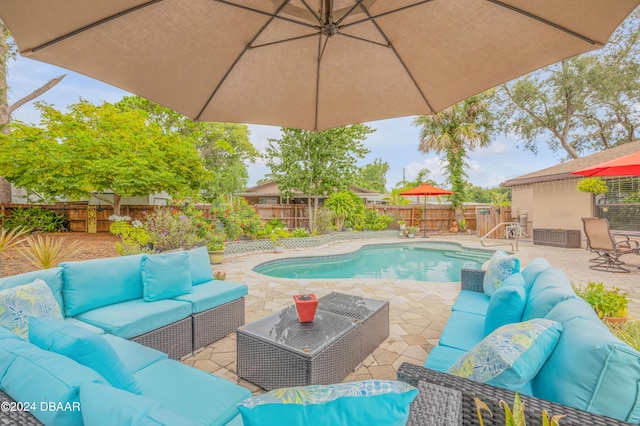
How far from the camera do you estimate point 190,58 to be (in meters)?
2.46

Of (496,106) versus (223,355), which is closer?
(223,355)

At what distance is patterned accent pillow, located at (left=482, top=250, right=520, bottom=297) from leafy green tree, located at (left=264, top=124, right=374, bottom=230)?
10.2 m

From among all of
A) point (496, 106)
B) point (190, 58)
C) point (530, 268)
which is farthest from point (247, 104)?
point (496, 106)

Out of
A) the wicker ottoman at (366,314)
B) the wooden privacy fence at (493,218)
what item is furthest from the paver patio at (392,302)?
the wooden privacy fence at (493,218)

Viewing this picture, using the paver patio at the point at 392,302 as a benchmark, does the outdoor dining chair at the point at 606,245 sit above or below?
above

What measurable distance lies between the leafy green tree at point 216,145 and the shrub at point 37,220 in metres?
4.96

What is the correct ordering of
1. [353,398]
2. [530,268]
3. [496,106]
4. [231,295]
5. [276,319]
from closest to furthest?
[353,398], [276,319], [530,268], [231,295], [496,106]

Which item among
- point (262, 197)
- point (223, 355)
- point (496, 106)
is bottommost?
point (223, 355)

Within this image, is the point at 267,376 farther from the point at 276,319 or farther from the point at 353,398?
the point at 353,398

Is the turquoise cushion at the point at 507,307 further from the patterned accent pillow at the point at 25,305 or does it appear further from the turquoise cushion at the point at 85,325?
the patterned accent pillow at the point at 25,305

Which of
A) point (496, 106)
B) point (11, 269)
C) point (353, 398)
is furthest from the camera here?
point (496, 106)

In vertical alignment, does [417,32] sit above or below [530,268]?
above

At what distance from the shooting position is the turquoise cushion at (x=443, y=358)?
192 centimetres

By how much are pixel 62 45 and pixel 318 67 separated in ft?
6.30
